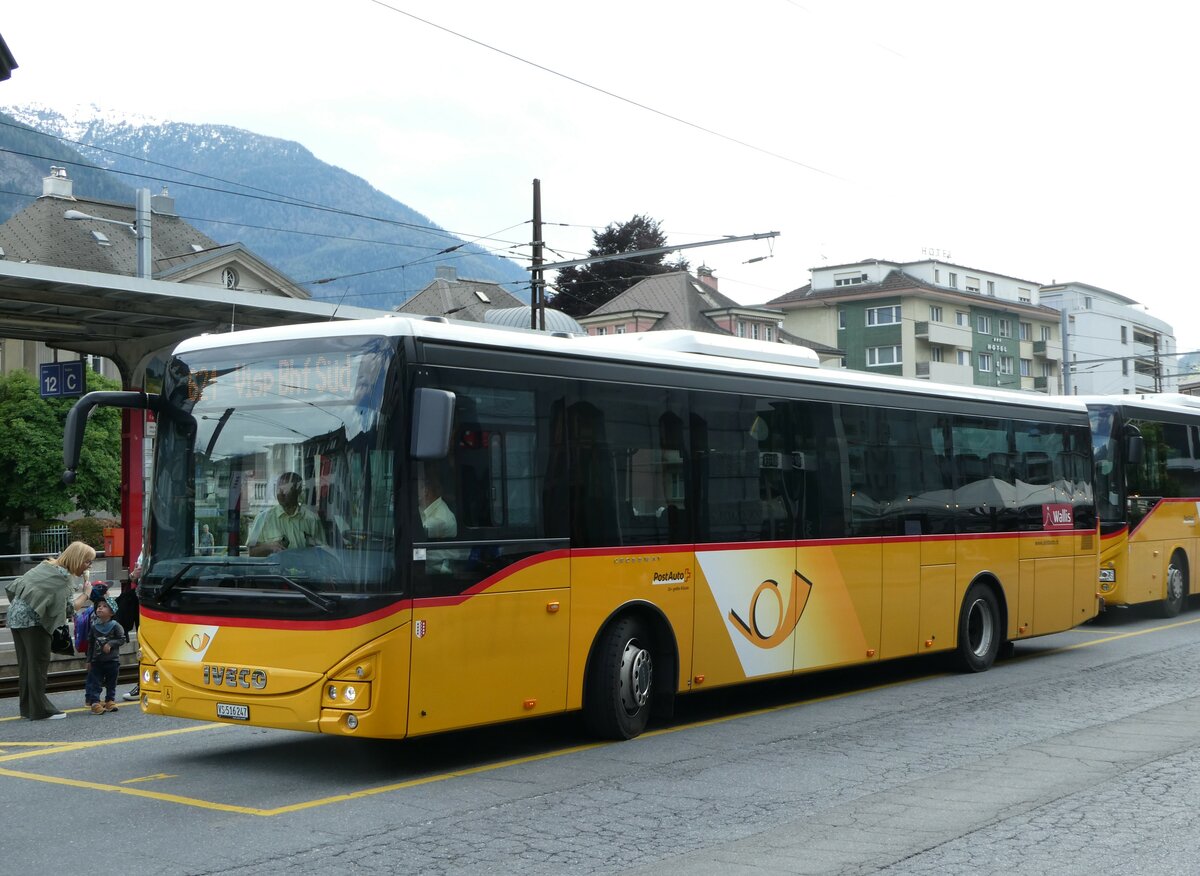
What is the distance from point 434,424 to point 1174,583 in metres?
17.5

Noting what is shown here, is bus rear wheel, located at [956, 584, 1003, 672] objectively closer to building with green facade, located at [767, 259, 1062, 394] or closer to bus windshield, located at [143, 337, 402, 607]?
bus windshield, located at [143, 337, 402, 607]

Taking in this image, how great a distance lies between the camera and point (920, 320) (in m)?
86.0

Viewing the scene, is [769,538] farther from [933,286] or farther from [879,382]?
[933,286]

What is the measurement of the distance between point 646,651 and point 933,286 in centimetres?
7961

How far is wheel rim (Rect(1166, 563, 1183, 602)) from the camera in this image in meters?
22.5

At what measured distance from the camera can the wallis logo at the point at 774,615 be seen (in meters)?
12.1

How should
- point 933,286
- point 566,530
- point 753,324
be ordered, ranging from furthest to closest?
point 933,286, point 753,324, point 566,530

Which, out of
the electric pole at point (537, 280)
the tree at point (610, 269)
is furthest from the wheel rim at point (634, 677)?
the tree at point (610, 269)

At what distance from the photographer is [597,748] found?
10.5m

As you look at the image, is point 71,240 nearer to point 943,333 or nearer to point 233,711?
point 943,333

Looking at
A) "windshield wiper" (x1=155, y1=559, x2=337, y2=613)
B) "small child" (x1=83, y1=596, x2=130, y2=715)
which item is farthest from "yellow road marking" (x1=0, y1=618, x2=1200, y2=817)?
"small child" (x1=83, y1=596, x2=130, y2=715)

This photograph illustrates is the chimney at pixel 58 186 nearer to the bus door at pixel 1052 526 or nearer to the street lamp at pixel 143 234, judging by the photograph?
the street lamp at pixel 143 234

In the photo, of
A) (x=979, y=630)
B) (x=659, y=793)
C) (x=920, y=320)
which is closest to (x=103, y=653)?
(x=659, y=793)

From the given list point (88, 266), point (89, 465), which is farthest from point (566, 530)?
point (88, 266)
